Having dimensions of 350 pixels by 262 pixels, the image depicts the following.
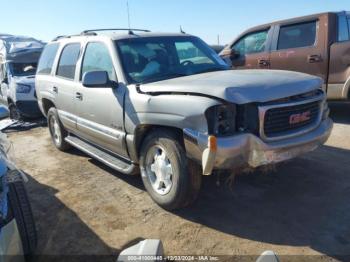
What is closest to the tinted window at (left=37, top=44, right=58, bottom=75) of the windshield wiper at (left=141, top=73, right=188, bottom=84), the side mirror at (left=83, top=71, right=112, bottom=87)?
the side mirror at (left=83, top=71, right=112, bottom=87)

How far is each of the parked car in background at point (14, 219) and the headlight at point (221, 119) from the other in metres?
1.70

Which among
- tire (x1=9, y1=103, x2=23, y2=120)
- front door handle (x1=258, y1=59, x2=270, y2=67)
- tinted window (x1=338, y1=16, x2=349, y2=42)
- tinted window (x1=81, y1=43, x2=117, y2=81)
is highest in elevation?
tinted window (x1=338, y1=16, x2=349, y2=42)

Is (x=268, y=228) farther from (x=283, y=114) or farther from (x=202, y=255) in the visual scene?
(x=283, y=114)

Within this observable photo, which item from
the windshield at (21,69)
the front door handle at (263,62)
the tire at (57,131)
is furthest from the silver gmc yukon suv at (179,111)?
the windshield at (21,69)

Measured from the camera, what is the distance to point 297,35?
768cm

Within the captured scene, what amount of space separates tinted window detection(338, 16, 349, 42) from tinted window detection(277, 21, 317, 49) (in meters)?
0.45

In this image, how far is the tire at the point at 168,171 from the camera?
12.0ft

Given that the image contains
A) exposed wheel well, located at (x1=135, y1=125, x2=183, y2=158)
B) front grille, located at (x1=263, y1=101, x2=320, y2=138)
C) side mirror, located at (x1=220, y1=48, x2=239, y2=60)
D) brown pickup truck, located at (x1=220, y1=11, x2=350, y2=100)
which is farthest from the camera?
side mirror, located at (x1=220, y1=48, x2=239, y2=60)

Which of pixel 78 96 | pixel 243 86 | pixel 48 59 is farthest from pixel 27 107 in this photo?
pixel 243 86

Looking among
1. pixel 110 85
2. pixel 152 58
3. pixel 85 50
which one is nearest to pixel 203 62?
pixel 152 58

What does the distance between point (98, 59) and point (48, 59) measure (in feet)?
7.18

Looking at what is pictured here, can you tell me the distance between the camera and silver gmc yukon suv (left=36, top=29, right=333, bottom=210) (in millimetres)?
3391

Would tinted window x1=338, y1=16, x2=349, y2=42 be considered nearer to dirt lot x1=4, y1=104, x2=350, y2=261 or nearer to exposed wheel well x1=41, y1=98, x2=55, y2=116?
dirt lot x1=4, y1=104, x2=350, y2=261

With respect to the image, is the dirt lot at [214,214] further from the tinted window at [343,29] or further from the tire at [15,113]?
the tire at [15,113]
